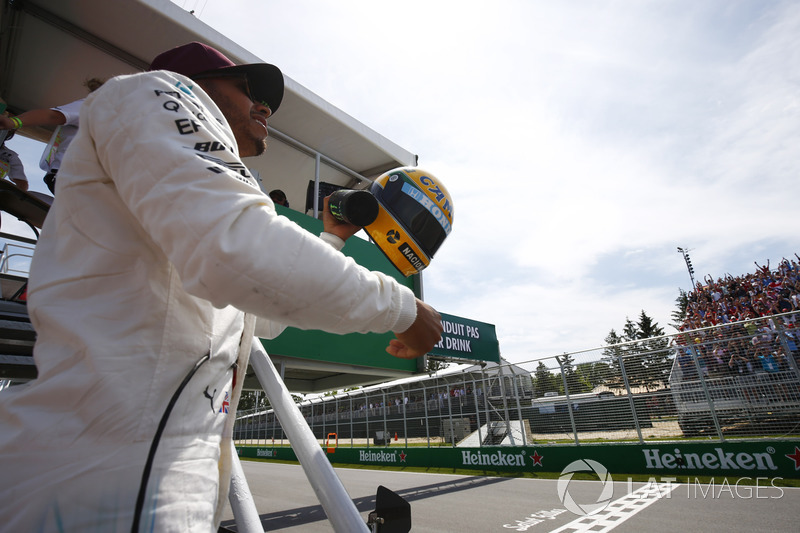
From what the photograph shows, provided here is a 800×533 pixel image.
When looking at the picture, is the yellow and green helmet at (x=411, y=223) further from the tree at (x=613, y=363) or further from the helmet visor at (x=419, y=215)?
the tree at (x=613, y=363)

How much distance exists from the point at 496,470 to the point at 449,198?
573 inches

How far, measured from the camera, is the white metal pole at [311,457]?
3.63 feet

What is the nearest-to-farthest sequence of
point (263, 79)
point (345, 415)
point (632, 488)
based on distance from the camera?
point (263, 79) < point (632, 488) < point (345, 415)

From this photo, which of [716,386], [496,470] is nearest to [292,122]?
[716,386]

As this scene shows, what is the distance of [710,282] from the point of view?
92.1 feet

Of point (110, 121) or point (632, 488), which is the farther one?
point (632, 488)

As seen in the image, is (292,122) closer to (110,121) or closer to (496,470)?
(110,121)

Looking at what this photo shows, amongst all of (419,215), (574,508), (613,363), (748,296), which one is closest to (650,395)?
(613,363)

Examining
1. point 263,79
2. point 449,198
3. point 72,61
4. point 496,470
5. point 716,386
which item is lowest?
point 496,470

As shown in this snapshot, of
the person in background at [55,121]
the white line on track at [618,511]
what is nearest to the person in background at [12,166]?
the person in background at [55,121]

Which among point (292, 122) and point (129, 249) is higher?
point (292, 122)

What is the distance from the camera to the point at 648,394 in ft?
38.8

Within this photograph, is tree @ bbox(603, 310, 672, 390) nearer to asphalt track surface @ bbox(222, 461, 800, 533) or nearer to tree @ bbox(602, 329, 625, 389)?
tree @ bbox(602, 329, 625, 389)

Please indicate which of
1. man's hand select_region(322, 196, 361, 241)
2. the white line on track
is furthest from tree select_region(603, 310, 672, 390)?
man's hand select_region(322, 196, 361, 241)
